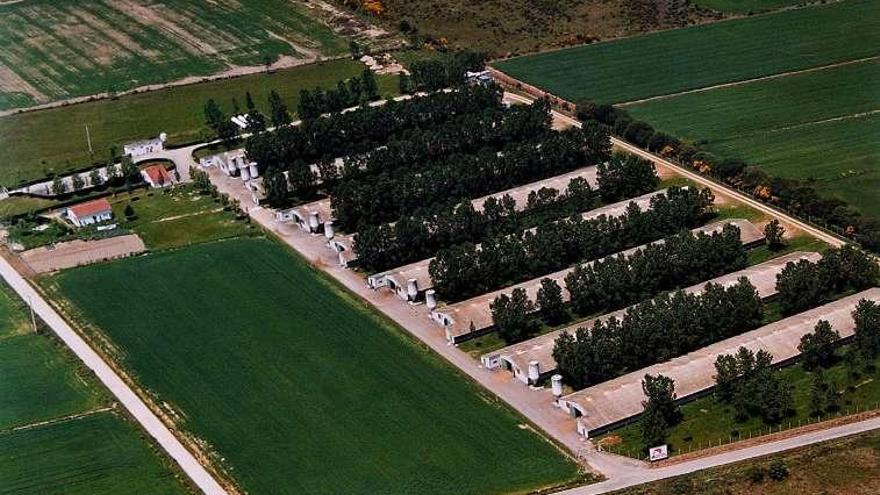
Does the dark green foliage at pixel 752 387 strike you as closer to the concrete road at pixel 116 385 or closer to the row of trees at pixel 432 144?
the concrete road at pixel 116 385

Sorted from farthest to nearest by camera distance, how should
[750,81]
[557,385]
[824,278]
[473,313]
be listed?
[750,81], [473,313], [824,278], [557,385]

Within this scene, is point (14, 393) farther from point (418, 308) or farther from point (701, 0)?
point (701, 0)

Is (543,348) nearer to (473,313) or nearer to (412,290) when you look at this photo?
(473,313)

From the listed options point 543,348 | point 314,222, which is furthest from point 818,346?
point 314,222

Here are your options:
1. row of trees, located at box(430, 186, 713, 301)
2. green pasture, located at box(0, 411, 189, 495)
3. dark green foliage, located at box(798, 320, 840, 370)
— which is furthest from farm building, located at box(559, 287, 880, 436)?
green pasture, located at box(0, 411, 189, 495)

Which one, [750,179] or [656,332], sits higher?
[750,179]

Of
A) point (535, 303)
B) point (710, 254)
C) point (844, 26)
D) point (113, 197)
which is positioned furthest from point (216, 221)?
point (844, 26)

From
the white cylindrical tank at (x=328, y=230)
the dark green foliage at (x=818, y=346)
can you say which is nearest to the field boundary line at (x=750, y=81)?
the white cylindrical tank at (x=328, y=230)
